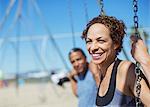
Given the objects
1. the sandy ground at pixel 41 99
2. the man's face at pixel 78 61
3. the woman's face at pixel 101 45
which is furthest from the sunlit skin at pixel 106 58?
the sandy ground at pixel 41 99

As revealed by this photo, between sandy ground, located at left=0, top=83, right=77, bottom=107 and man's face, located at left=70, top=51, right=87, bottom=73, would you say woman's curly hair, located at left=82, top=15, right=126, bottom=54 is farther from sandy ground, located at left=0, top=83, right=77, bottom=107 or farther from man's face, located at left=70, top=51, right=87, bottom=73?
sandy ground, located at left=0, top=83, right=77, bottom=107

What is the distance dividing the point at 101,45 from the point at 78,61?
2142mm

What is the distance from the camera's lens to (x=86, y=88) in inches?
151

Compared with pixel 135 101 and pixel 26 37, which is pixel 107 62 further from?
pixel 26 37

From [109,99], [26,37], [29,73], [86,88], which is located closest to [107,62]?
[109,99]

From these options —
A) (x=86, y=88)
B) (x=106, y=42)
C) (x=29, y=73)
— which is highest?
(x=106, y=42)

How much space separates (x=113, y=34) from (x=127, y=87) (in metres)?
0.33

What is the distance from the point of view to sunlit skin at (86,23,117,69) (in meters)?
2.45

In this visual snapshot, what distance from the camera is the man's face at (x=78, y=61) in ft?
14.8

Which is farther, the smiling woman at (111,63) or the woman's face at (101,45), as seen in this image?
the woman's face at (101,45)

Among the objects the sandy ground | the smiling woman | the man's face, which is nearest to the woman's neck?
the smiling woman

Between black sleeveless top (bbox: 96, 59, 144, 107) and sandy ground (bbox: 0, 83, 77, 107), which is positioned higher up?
black sleeveless top (bbox: 96, 59, 144, 107)

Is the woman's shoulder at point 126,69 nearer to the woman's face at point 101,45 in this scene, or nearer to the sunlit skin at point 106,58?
the sunlit skin at point 106,58

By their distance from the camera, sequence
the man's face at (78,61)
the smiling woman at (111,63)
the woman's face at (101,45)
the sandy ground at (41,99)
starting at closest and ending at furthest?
the smiling woman at (111,63) < the woman's face at (101,45) < the man's face at (78,61) < the sandy ground at (41,99)
